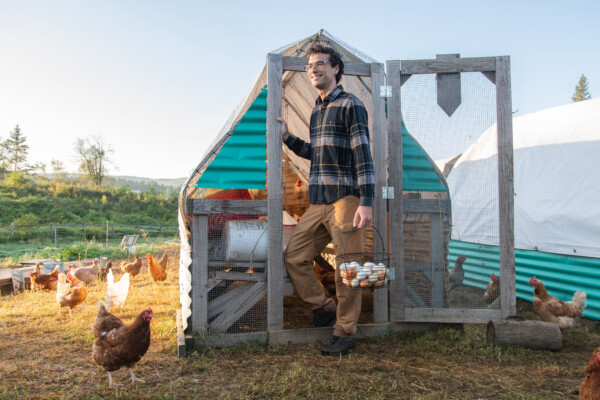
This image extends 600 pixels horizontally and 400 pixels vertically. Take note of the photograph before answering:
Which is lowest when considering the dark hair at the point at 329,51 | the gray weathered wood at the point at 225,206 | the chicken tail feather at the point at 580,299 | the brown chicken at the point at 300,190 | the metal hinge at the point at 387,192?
the chicken tail feather at the point at 580,299

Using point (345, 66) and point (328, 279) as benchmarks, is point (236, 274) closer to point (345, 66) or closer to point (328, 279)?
point (328, 279)

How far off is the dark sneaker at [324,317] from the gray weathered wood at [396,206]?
53 centimetres

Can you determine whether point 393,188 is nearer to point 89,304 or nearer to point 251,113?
point 251,113

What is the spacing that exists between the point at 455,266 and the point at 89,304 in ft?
14.7

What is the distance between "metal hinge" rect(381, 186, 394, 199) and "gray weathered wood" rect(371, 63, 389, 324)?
27 millimetres

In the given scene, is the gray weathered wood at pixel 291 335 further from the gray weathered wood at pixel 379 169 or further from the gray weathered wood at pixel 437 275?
the gray weathered wood at pixel 437 275

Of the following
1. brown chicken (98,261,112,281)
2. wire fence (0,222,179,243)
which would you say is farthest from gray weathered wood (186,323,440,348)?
wire fence (0,222,179,243)

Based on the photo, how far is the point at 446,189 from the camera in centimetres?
363

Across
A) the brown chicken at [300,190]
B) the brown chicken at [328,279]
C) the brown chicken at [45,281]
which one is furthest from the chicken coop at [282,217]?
the brown chicken at [45,281]

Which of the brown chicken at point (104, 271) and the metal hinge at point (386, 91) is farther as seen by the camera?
the brown chicken at point (104, 271)

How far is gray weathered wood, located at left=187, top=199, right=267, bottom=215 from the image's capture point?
10.7 ft

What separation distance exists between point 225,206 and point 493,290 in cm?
237

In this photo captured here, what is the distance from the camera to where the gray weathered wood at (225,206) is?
326cm

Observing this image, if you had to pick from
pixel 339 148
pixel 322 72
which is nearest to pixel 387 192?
pixel 339 148
